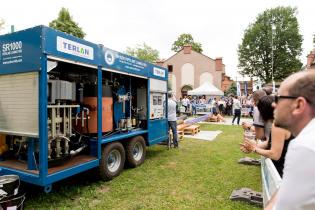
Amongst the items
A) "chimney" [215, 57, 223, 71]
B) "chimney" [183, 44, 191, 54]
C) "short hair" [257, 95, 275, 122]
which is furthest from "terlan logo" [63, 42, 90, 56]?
"chimney" [183, 44, 191, 54]

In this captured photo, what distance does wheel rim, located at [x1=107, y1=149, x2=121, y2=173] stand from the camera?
5.78 meters

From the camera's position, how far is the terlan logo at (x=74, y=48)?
4230 mm

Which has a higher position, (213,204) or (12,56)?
(12,56)

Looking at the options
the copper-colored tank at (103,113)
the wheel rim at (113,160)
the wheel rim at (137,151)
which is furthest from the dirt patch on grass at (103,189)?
the wheel rim at (137,151)

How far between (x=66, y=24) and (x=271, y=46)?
29824mm

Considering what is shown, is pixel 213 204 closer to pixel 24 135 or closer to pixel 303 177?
pixel 24 135

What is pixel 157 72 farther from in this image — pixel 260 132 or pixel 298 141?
pixel 298 141

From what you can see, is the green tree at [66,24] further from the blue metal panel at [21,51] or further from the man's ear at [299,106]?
the man's ear at [299,106]

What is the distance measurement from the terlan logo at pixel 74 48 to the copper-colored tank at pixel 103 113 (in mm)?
946

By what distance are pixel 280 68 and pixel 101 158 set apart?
41250mm

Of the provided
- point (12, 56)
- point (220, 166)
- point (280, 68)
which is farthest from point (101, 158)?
point (280, 68)

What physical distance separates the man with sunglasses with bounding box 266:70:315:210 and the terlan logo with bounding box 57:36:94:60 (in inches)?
145

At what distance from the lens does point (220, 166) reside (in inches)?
274

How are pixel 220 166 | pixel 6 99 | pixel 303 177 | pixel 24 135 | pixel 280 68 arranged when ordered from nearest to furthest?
pixel 303 177
pixel 24 135
pixel 6 99
pixel 220 166
pixel 280 68
